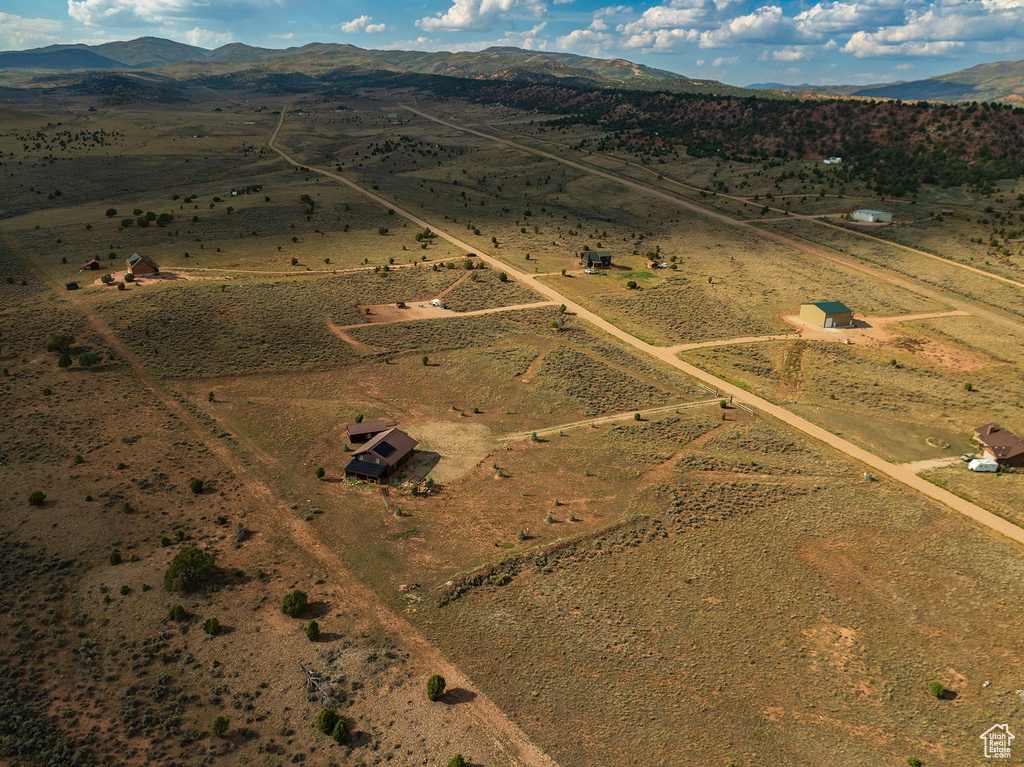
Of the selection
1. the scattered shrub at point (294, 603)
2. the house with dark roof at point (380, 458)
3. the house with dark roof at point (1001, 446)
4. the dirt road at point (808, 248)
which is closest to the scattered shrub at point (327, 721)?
the scattered shrub at point (294, 603)

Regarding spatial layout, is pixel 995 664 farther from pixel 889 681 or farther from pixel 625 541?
pixel 625 541

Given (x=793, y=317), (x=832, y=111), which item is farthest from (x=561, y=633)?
(x=832, y=111)

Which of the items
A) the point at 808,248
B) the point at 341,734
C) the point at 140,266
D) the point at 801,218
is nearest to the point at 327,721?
the point at 341,734

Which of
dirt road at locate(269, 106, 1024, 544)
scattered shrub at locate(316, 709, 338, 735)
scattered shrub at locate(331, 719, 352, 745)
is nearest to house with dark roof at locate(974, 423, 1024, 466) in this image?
dirt road at locate(269, 106, 1024, 544)

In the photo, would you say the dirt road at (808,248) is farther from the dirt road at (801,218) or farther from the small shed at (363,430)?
the small shed at (363,430)

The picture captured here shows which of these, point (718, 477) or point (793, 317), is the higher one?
point (793, 317)
